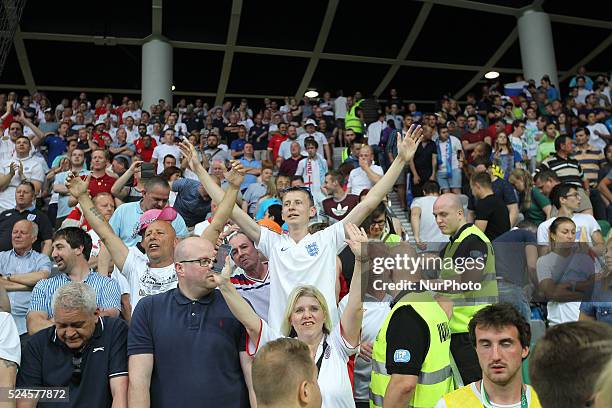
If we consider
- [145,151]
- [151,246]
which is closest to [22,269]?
[151,246]

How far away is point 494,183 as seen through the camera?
25.4ft

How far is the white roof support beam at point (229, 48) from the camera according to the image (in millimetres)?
17469

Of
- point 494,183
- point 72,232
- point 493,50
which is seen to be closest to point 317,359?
point 72,232

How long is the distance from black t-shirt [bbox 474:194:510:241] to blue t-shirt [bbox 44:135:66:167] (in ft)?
25.6

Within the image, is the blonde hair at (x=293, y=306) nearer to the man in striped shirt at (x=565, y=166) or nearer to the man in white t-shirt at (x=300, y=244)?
the man in white t-shirt at (x=300, y=244)

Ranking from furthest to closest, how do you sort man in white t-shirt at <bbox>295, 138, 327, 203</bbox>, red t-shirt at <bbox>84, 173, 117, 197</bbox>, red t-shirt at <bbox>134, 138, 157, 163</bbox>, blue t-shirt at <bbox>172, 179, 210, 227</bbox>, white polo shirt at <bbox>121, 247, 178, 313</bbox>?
red t-shirt at <bbox>134, 138, 157, 163</bbox>
man in white t-shirt at <bbox>295, 138, 327, 203</bbox>
red t-shirt at <bbox>84, 173, 117, 197</bbox>
blue t-shirt at <bbox>172, 179, 210, 227</bbox>
white polo shirt at <bbox>121, 247, 178, 313</bbox>

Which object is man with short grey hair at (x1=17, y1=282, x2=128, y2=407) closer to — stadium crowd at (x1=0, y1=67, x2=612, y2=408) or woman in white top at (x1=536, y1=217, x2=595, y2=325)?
stadium crowd at (x1=0, y1=67, x2=612, y2=408)

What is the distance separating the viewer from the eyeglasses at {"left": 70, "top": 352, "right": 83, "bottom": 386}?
313cm

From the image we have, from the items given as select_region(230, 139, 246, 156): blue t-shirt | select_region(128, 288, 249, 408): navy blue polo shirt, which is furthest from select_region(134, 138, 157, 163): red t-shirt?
select_region(128, 288, 249, 408): navy blue polo shirt

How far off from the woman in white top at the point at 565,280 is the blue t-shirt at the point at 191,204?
12.3 feet

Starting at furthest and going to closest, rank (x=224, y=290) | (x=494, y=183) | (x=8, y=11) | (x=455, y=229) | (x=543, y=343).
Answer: (x=8, y=11)
(x=494, y=183)
(x=455, y=229)
(x=224, y=290)
(x=543, y=343)

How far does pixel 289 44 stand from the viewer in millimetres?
19125

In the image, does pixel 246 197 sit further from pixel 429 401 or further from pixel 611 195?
pixel 429 401

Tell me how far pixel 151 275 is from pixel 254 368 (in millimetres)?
1853
